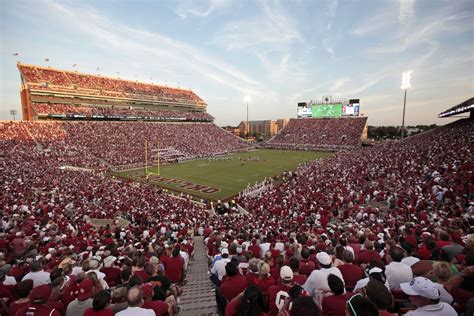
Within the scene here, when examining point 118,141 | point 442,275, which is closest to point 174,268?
point 442,275

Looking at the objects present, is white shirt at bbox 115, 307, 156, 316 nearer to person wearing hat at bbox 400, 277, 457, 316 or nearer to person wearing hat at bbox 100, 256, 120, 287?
person wearing hat at bbox 400, 277, 457, 316

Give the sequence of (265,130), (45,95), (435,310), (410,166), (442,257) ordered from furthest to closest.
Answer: (265,130), (45,95), (410,166), (442,257), (435,310)

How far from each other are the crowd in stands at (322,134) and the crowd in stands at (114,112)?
2606 cm

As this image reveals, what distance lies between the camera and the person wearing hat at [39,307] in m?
3.02

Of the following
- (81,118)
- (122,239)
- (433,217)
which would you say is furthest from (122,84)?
(433,217)

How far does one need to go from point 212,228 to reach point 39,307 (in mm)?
9195

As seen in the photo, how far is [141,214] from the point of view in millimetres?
14719

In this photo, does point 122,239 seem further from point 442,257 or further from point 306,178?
point 306,178

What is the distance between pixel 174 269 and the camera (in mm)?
5145

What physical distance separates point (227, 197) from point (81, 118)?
43.6 metres

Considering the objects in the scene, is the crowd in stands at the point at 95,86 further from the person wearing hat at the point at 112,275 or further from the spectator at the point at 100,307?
the spectator at the point at 100,307

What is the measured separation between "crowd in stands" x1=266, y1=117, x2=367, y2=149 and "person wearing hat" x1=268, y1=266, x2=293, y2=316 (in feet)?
208

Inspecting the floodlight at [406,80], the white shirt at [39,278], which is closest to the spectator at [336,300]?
the white shirt at [39,278]

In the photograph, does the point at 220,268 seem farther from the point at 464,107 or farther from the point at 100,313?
the point at 464,107
